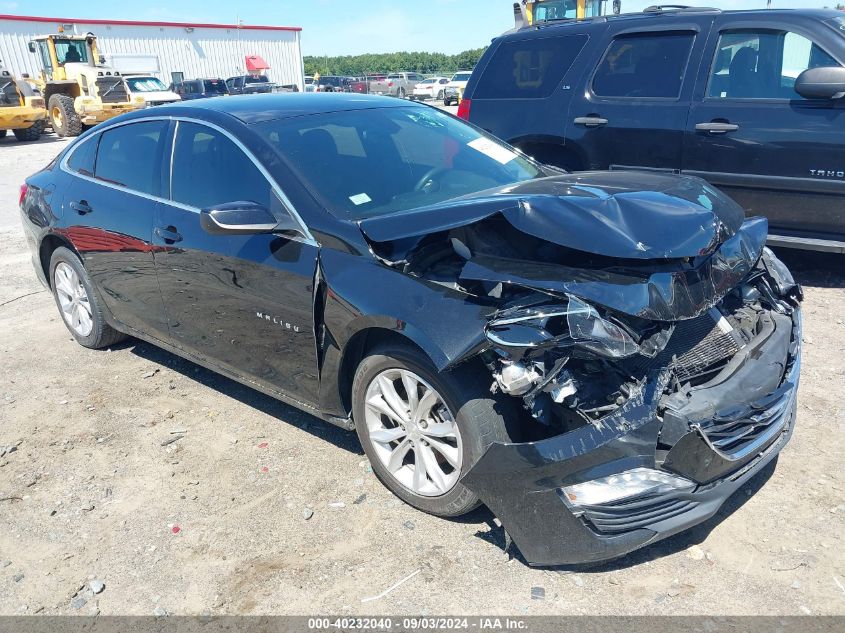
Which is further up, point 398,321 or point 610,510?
point 398,321

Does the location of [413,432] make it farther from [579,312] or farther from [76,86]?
[76,86]

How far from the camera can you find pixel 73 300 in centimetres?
530

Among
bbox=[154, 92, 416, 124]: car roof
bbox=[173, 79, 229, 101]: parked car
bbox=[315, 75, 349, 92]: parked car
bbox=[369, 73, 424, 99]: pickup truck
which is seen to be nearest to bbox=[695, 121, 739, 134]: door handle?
bbox=[154, 92, 416, 124]: car roof

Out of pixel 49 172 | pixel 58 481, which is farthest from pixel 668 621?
pixel 49 172

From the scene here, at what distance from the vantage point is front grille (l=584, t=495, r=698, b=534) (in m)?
2.54

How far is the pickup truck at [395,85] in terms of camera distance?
4584 centimetres

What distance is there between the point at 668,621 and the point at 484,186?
2.34 metres

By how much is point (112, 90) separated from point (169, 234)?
22905 millimetres

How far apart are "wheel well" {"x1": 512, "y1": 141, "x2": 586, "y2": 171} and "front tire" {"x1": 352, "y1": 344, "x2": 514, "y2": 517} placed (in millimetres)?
3960

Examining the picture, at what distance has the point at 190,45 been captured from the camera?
153ft

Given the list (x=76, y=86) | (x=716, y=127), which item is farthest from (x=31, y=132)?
(x=716, y=127)

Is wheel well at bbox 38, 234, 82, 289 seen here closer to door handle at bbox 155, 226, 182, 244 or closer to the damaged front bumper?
door handle at bbox 155, 226, 182, 244

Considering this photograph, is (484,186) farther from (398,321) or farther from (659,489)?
(659,489)

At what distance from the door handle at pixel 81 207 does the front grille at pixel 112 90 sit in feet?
70.6
